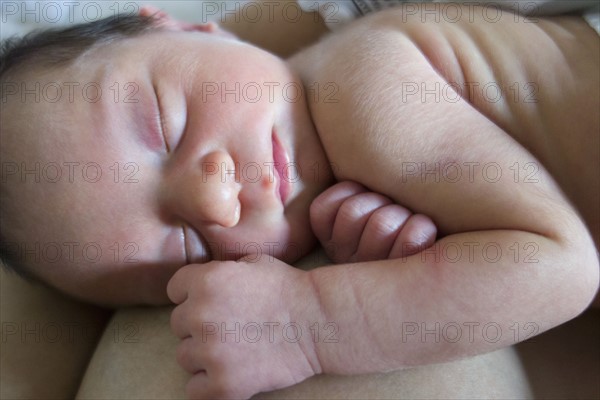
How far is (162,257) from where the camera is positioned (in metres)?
0.82

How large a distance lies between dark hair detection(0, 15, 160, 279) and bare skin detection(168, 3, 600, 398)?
10.7 inches

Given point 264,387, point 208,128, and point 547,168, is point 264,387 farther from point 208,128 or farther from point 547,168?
point 547,168

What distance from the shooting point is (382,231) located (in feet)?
2.41

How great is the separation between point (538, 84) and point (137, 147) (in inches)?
22.4

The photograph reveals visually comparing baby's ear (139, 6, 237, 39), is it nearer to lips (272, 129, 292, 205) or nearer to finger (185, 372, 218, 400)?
lips (272, 129, 292, 205)

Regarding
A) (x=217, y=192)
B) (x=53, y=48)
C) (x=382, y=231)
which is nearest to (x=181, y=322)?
(x=217, y=192)

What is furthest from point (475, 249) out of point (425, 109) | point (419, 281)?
point (425, 109)

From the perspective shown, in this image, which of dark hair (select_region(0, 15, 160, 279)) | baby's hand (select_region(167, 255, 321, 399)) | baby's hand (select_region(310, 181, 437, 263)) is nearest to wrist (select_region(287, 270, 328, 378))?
baby's hand (select_region(167, 255, 321, 399))

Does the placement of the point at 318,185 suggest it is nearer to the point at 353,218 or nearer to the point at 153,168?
the point at 353,218

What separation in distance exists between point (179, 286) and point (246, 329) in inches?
4.9

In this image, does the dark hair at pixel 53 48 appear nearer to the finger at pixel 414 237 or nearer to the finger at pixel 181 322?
the finger at pixel 181 322

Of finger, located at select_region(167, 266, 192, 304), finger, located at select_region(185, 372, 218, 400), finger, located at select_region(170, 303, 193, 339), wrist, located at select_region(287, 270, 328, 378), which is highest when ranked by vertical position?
wrist, located at select_region(287, 270, 328, 378)

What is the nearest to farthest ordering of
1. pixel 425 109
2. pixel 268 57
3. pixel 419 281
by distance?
1. pixel 419 281
2. pixel 425 109
3. pixel 268 57

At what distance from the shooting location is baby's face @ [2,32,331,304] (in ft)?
2.54
